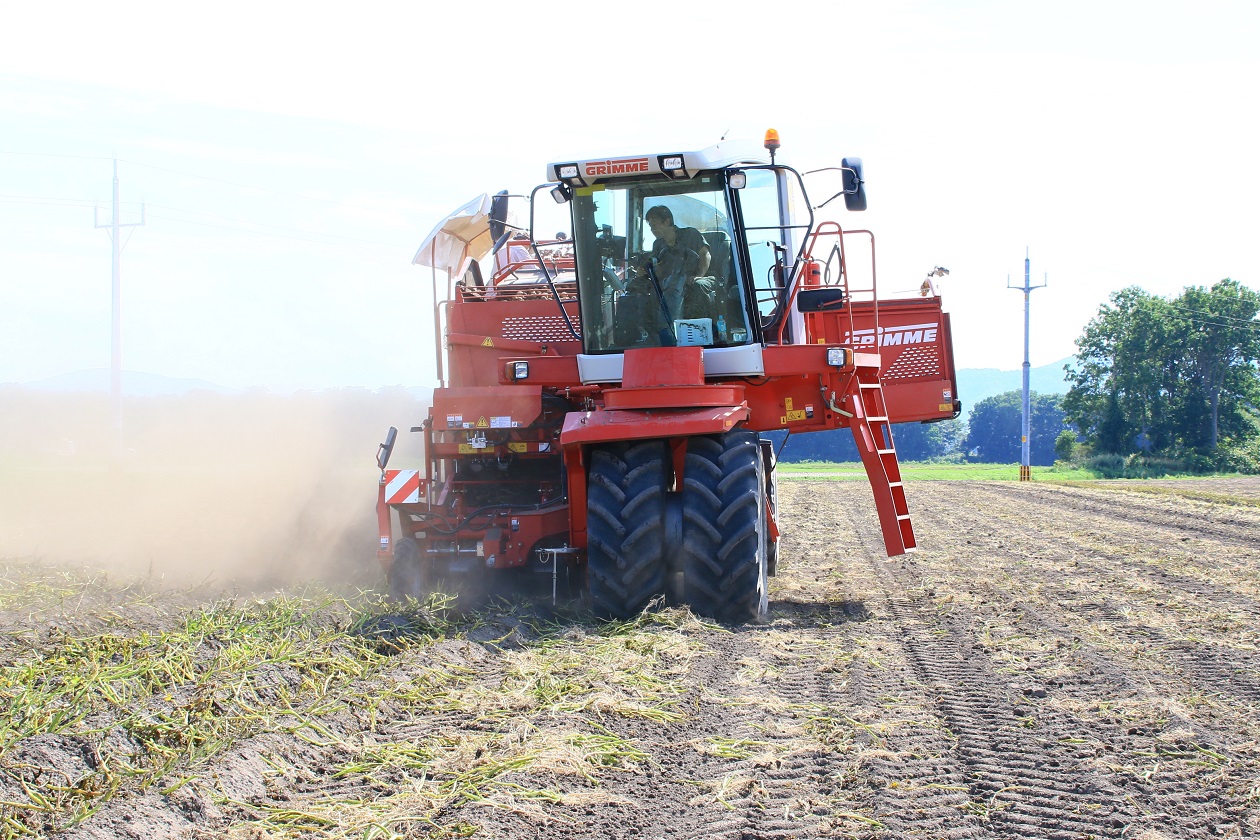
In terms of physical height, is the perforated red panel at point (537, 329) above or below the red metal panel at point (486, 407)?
above

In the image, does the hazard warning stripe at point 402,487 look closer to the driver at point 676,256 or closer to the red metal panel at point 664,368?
the red metal panel at point 664,368

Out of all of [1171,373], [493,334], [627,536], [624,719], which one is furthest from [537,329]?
[1171,373]

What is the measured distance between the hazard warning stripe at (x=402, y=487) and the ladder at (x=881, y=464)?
3421 millimetres

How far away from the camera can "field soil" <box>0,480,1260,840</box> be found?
3639 mm

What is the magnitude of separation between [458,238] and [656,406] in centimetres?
416

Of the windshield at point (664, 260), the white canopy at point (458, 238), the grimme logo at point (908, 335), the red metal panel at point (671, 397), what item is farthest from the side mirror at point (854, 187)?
the white canopy at point (458, 238)

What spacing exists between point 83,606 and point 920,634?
5.54 metres

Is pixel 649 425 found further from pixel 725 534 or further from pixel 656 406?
pixel 725 534

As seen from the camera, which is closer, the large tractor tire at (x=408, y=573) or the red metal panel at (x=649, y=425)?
the red metal panel at (x=649, y=425)

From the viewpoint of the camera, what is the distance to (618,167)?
7.74 m

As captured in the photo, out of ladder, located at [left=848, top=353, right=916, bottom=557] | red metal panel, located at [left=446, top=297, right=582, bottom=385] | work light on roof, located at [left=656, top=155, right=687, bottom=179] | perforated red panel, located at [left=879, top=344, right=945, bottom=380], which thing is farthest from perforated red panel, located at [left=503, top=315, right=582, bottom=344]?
perforated red panel, located at [left=879, top=344, right=945, bottom=380]

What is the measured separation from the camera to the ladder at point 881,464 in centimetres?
801

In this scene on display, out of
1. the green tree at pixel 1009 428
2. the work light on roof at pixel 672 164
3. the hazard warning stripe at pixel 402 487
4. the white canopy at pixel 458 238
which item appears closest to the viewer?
the work light on roof at pixel 672 164

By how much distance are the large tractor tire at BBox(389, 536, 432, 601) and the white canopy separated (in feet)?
10.3
